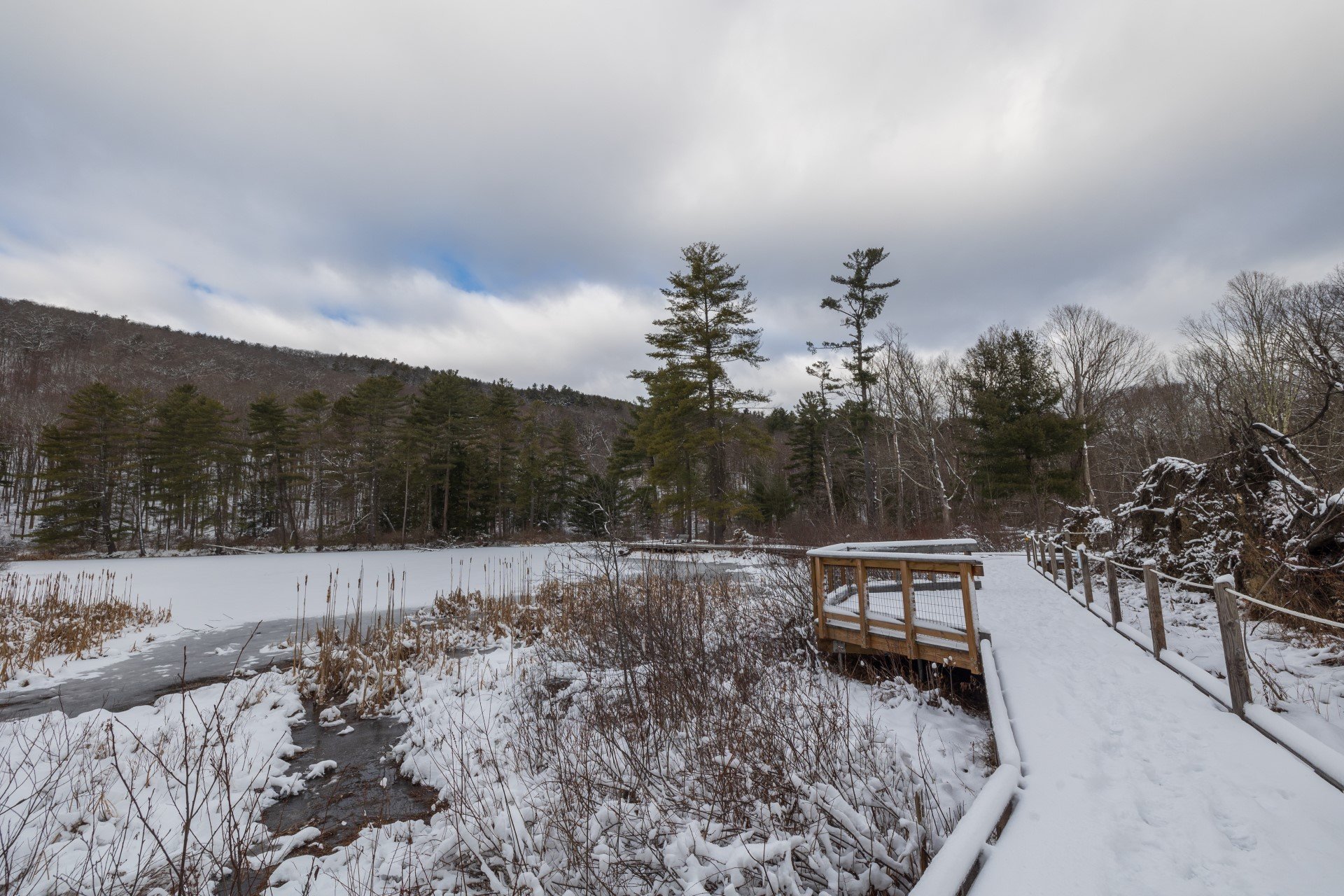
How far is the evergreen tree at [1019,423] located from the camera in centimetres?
2406

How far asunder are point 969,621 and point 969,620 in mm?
17

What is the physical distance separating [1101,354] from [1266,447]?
2299cm

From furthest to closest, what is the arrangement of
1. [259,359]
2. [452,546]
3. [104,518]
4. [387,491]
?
[259,359] < [387,491] < [452,546] < [104,518]

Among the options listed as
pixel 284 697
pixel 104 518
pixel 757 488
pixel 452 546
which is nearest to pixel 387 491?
pixel 452 546

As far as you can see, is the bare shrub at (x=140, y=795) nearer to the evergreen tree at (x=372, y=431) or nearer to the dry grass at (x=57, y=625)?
the dry grass at (x=57, y=625)

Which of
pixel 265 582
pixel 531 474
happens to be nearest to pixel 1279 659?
pixel 265 582

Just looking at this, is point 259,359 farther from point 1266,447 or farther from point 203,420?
point 1266,447

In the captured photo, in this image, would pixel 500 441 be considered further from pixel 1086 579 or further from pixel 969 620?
pixel 969 620

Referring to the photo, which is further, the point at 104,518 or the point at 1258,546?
the point at 104,518

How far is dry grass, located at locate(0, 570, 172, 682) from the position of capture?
9.10m

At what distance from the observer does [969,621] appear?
6090mm

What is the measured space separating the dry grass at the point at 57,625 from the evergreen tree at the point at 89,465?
84.3 ft

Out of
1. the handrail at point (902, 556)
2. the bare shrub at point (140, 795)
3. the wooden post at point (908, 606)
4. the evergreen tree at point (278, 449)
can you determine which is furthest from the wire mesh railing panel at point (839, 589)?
the evergreen tree at point (278, 449)

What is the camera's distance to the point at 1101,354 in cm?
2681
